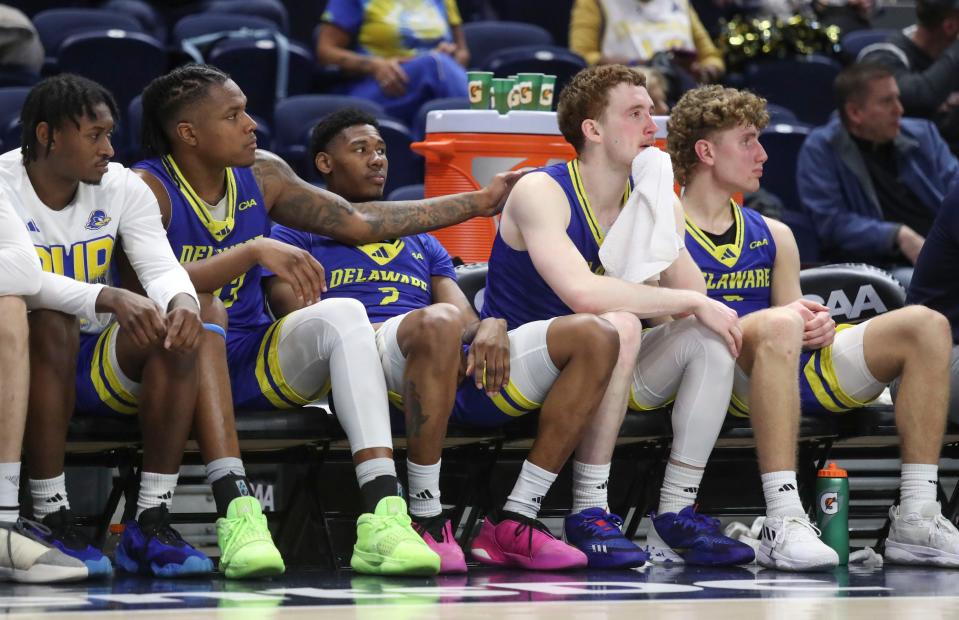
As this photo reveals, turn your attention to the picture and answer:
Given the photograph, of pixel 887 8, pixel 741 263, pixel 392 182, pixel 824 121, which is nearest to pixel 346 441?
pixel 741 263

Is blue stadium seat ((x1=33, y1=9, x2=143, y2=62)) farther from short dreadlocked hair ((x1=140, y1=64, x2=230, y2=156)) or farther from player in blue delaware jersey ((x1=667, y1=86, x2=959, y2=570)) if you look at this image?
player in blue delaware jersey ((x1=667, y1=86, x2=959, y2=570))

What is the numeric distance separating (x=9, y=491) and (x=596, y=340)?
1.46 metres

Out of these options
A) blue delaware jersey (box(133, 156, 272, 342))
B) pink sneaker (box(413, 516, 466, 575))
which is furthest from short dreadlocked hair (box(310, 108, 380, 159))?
pink sneaker (box(413, 516, 466, 575))

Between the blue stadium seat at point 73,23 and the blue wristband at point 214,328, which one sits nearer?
the blue wristband at point 214,328

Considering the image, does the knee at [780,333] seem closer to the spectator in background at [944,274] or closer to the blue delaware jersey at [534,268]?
the blue delaware jersey at [534,268]

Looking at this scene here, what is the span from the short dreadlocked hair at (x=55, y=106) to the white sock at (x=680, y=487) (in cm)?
179

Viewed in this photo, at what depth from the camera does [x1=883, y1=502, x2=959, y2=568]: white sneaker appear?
3932 millimetres

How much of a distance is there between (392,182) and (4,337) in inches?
126

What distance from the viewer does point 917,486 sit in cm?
402

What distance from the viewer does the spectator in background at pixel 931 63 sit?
23.9ft

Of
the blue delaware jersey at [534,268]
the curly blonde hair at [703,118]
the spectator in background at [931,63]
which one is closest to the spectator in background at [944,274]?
the curly blonde hair at [703,118]

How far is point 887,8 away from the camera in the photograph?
9.80m

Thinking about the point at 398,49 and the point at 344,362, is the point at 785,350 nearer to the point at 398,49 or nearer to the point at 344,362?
the point at 344,362

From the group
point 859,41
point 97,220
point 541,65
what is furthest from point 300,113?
point 859,41
